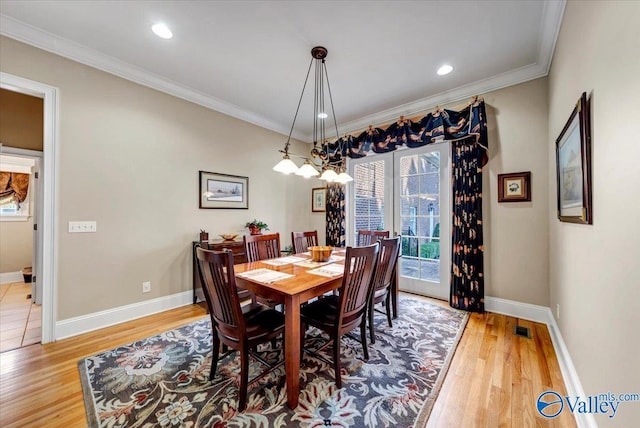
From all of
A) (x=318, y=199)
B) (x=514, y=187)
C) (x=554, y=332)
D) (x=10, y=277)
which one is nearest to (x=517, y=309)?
(x=554, y=332)

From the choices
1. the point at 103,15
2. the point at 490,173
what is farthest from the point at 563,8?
the point at 103,15

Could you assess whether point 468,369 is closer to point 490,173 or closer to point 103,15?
point 490,173

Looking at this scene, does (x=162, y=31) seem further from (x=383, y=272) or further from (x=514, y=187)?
(x=514, y=187)

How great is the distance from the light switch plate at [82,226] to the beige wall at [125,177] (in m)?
0.04

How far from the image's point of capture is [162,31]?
7.30 feet

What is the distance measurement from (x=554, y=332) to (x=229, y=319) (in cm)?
296

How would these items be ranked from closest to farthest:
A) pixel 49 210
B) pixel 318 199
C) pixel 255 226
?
pixel 49 210 < pixel 255 226 < pixel 318 199

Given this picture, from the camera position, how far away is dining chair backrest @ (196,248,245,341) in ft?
4.96

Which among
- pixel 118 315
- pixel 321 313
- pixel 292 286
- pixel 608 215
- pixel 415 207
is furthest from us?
pixel 415 207

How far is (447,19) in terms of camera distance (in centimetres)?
208

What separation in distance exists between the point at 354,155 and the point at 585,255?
309 centimetres

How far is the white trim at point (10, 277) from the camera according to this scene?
4164 mm

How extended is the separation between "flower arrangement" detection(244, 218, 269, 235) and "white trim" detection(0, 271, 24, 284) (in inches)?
167

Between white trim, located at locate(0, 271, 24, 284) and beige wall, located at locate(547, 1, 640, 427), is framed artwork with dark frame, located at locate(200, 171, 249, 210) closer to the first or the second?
beige wall, located at locate(547, 1, 640, 427)
